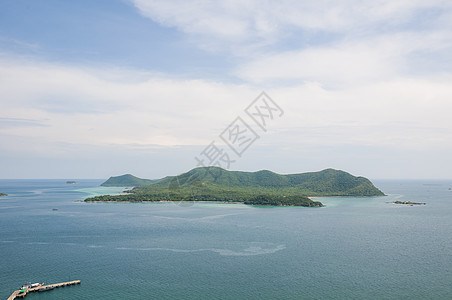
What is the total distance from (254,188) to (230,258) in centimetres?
11867

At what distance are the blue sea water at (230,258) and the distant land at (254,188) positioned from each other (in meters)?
48.0

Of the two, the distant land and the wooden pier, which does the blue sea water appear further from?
the distant land

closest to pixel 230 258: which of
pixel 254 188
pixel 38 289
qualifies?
pixel 38 289

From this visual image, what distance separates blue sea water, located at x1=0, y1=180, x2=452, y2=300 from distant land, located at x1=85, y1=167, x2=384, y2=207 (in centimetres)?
4802

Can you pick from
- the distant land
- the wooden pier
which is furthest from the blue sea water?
the distant land

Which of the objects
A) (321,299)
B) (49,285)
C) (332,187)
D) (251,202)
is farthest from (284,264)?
(332,187)

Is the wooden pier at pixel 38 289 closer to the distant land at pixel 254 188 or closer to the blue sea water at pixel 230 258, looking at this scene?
the blue sea water at pixel 230 258

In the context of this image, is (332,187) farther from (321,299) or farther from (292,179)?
(321,299)

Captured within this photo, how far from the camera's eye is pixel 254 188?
6230 inches

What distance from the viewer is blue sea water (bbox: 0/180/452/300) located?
30.8 metres

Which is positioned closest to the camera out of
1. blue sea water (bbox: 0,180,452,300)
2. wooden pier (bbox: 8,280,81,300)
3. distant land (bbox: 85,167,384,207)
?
wooden pier (bbox: 8,280,81,300)

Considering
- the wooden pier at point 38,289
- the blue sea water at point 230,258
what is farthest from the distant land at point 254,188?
the wooden pier at point 38,289

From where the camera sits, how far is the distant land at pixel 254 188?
116812 mm

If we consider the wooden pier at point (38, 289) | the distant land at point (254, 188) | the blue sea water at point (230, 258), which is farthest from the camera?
the distant land at point (254, 188)
